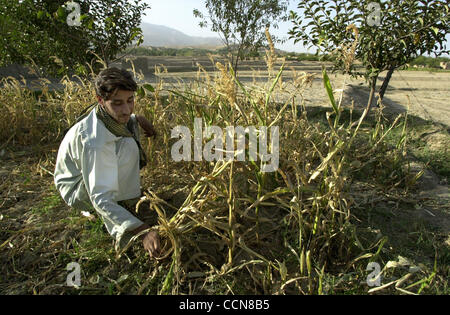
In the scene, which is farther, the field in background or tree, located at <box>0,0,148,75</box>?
Result: tree, located at <box>0,0,148,75</box>

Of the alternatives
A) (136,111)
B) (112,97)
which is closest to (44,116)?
(136,111)

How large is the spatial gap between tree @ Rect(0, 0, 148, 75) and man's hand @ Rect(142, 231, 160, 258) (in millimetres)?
2820

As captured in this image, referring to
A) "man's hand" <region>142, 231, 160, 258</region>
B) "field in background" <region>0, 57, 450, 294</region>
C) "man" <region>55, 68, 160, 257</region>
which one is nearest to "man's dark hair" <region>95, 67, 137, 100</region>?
"man" <region>55, 68, 160, 257</region>

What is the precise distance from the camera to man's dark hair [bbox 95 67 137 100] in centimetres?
140

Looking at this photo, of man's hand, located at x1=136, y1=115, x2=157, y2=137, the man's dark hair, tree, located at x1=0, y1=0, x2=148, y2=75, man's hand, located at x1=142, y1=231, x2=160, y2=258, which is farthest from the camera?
tree, located at x1=0, y1=0, x2=148, y2=75

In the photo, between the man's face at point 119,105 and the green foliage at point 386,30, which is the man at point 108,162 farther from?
the green foliage at point 386,30

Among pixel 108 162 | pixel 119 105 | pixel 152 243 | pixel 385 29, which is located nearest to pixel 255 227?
pixel 152 243

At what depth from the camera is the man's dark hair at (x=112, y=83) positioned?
140 cm

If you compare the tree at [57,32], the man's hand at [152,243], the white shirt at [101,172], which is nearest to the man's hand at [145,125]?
the white shirt at [101,172]

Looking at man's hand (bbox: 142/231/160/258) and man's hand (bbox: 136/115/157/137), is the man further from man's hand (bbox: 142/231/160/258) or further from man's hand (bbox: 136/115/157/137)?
man's hand (bbox: 136/115/157/137)

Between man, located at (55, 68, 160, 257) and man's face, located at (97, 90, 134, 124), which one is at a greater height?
man's face, located at (97, 90, 134, 124)

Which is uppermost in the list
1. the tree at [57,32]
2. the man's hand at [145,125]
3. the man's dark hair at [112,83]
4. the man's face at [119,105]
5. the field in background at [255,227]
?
the tree at [57,32]
